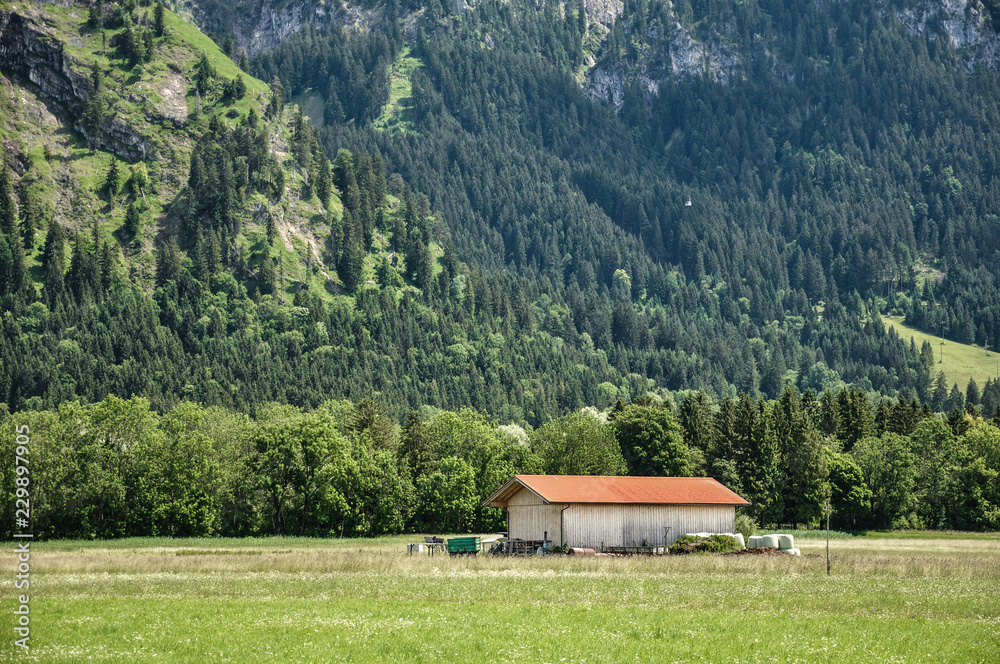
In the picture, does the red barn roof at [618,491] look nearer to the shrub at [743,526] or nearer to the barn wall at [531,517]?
the barn wall at [531,517]

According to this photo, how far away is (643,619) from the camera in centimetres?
3822

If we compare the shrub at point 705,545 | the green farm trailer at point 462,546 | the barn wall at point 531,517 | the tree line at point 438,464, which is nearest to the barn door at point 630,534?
the shrub at point 705,545

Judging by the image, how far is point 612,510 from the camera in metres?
78.6

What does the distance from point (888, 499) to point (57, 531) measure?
3504 inches

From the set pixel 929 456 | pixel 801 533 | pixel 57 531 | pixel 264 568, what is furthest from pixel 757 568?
pixel 929 456

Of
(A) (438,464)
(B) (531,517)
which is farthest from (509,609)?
(A) (438,464)

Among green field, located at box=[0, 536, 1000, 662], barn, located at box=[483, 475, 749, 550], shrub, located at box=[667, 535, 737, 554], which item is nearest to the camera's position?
green field, located at box=[0, 536, 1000, 662]

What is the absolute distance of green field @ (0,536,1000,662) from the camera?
3278cm

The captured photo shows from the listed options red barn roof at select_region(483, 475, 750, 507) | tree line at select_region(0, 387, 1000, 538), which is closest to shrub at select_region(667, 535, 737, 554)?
red barn roof at select_region(483, 475, 750, 507)

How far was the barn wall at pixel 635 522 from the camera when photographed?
255 feet

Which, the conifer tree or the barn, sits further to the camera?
the conifer tree

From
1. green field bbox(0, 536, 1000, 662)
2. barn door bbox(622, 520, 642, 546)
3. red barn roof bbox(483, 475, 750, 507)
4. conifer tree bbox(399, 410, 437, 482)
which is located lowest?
green field bbox(0, 536, 1000, 662)

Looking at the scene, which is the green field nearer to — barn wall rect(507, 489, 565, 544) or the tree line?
barn wall rect(507, 489, 565, 544)

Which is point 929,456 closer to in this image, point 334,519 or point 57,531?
point 334,519
